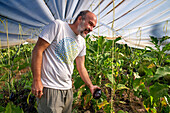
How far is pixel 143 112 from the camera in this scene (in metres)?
1.73

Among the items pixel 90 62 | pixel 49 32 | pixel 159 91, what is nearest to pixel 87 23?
pixel 49 32

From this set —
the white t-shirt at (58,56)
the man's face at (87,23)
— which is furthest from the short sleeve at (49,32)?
the man's face at (87,23)

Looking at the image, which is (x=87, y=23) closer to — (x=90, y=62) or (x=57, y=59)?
(x=57, y=59)

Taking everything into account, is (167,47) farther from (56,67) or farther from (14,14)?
(14,14)

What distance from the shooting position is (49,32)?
3.13 feet

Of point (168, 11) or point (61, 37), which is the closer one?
point (61, 37)

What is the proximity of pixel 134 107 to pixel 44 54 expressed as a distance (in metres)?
1.75

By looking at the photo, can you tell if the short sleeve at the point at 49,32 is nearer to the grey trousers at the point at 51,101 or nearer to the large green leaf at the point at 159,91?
the grey trousers at the point at 51,101

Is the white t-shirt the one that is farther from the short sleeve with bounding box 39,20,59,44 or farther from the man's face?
the man's face

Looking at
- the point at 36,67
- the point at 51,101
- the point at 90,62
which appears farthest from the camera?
the point at 90,62

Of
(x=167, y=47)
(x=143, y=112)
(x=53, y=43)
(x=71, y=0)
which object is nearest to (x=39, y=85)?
(x=53, y=43)

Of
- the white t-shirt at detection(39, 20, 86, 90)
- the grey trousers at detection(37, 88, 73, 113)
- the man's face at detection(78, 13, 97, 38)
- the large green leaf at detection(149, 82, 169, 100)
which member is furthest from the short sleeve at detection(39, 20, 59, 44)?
the large green leaf at detection(149, 82, 169, 100)

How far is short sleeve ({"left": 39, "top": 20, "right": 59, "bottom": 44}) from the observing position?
3.04 ft

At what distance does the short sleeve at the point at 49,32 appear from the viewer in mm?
927
